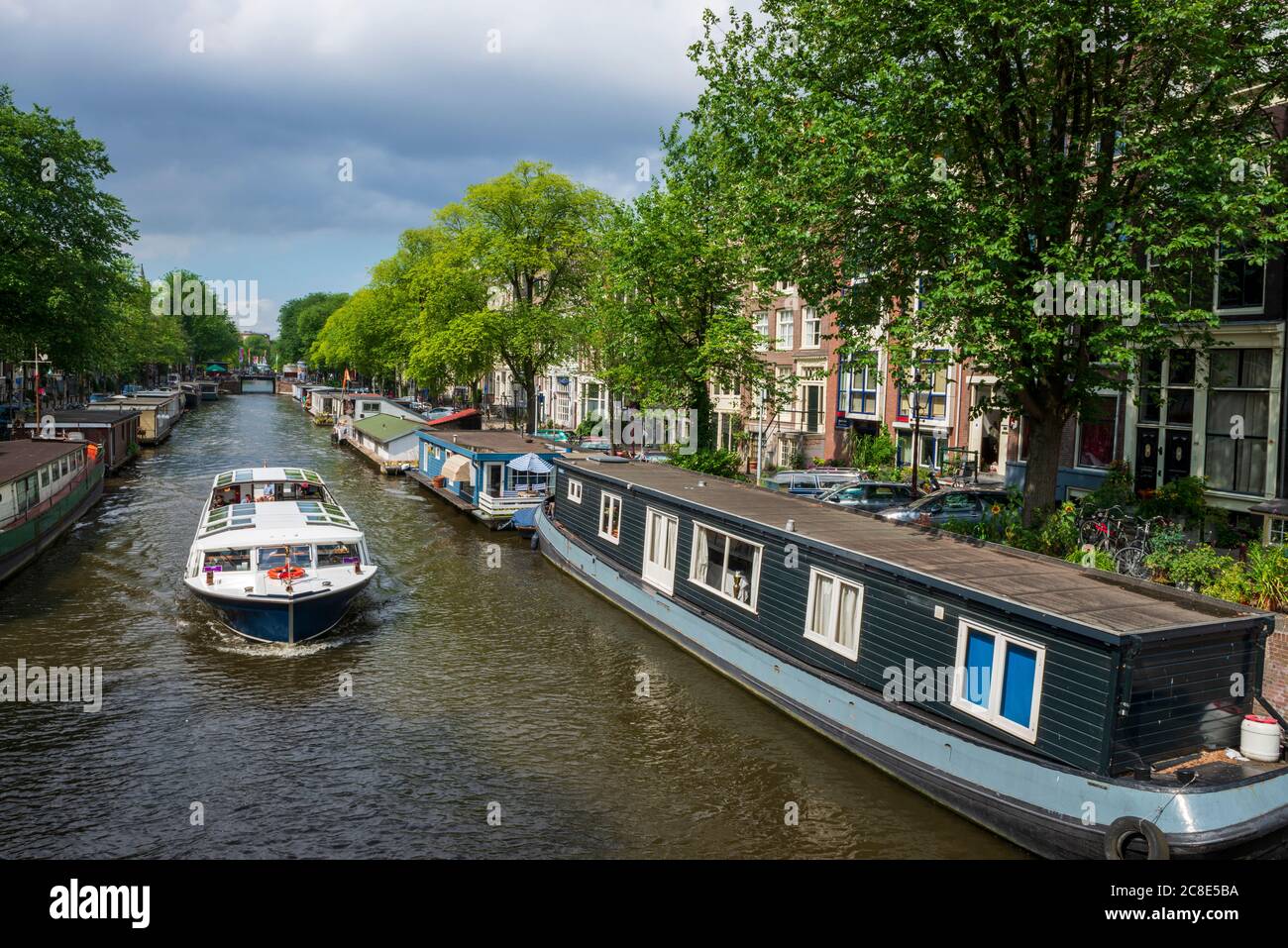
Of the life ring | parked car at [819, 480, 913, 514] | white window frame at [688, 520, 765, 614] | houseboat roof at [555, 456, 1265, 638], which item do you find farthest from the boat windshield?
the life ring

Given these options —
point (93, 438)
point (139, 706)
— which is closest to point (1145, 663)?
point (139, 706)

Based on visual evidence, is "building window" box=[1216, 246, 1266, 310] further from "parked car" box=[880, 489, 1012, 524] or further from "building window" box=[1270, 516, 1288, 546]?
"parked car" box=[880, 489, 1012, 524]

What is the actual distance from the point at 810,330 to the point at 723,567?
1275 inches

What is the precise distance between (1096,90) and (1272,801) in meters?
16.5

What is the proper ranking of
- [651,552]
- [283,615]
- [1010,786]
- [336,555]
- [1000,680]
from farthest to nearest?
[651,552] → [336,555] → [283,615] → [1000,680] → [1010,786]

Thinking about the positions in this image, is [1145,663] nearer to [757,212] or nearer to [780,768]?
[780,768]

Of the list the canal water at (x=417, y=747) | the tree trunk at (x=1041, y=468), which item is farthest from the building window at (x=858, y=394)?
the canal water at (x=417, y=747)

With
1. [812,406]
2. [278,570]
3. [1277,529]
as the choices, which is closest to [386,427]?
[812,406]

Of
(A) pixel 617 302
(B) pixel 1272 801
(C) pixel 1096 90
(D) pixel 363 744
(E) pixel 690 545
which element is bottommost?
(D) pixel 363 744

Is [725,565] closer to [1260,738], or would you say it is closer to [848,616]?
[848,616]

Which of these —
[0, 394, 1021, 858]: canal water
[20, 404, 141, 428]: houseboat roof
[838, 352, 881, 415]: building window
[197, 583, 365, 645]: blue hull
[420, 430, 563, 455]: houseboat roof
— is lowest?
[0, 394, 1021, 858]: canal water

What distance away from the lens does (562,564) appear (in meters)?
31.1

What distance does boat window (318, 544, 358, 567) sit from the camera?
77.8 feet

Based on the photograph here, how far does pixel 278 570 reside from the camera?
22.5m
